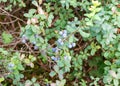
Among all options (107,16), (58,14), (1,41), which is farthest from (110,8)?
(1,41)

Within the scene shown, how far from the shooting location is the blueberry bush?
1.87m

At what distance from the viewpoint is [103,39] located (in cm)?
200

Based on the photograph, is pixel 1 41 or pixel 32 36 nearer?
pixel 32 36

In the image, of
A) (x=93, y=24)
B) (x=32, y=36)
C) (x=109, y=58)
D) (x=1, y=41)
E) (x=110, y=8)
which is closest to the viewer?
(x=32, y=36)

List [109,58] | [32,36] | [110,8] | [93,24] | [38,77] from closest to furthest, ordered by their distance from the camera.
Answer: [32,36]
[93,24]
[110,8]
[109,58]
[38,77]

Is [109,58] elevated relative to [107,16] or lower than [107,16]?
lower

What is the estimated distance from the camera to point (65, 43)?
6.22 feet

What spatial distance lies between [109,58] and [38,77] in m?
0.67

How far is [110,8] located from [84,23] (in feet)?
1.08

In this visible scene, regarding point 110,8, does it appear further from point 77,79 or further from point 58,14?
point 77,79

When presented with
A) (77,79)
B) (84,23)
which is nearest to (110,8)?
(84,23)

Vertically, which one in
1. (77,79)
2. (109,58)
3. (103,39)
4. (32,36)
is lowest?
(77,79)

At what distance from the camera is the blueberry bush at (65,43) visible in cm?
187

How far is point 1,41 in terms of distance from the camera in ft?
7.97
